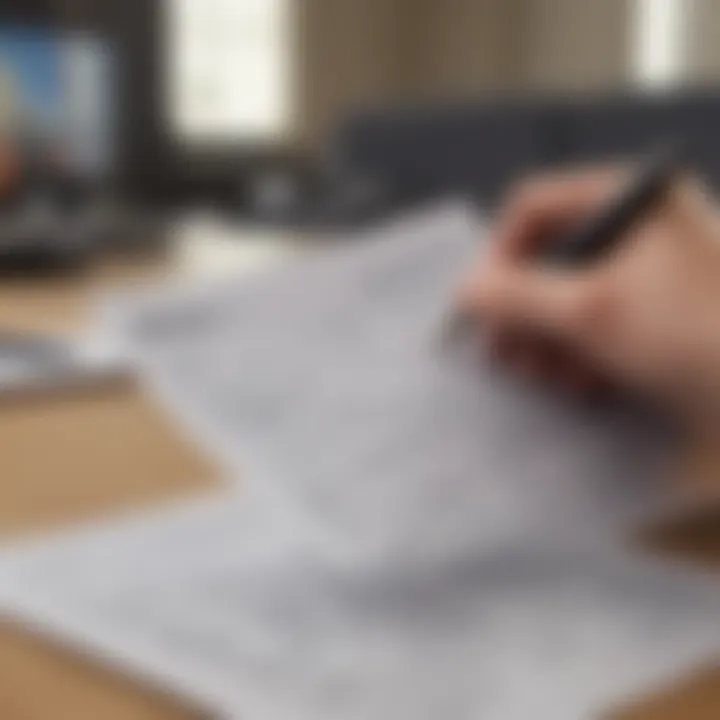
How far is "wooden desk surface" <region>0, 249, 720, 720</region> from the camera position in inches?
13.0

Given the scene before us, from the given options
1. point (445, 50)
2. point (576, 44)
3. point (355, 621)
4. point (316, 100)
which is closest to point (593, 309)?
point (355, 621)

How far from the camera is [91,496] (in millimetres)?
512

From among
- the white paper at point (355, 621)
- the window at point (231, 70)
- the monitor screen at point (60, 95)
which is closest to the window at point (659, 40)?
the window at point (231, 70)

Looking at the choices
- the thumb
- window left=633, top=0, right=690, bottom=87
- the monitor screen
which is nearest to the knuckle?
the thumb

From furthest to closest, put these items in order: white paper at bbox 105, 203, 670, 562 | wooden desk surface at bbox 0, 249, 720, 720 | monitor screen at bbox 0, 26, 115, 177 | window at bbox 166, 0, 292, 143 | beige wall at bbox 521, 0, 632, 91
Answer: beige wall at bbox 521, 0, 632, 91
window at bbox 166, 0, 292, 143
monitor screen at bbox 0, 26, 115, 177
white paper at bbox 105, 203, 670, 562
wooden desk surface at bbox 0, 249, 720, 720

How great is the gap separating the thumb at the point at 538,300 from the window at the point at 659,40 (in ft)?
9.31

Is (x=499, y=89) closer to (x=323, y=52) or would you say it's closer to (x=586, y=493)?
(x=323, y=52)

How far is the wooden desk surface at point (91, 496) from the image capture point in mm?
330

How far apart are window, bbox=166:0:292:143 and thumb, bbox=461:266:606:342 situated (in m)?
2.66

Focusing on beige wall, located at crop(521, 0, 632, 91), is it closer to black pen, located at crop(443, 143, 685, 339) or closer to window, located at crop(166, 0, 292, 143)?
window, located at crop(166, 0, 292, 143)

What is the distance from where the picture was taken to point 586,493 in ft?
1.56

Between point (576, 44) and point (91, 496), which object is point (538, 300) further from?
point (576, 44)

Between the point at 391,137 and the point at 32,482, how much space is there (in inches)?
83.2

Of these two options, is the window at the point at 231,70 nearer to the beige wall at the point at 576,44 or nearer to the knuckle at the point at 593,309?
the beige wall at the point at 576,44
